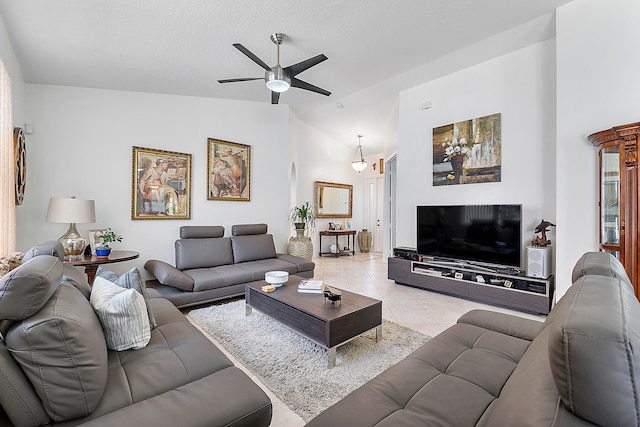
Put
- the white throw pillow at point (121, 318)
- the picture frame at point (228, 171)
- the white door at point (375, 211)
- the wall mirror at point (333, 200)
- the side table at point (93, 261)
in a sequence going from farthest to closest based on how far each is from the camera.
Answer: the white door at point (375, 211) → the wall mirror at point (333, 200) → the picture frame at point (228, 171) → the side table at point (93, 261) → the white throw pillow at point (121, 318)

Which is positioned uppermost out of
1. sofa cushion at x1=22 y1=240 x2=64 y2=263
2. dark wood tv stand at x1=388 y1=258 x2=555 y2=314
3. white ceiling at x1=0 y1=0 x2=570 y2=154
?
white ceiling at x1=0 y1=0 x2=570 y2=154

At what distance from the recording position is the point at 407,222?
15.8 feet

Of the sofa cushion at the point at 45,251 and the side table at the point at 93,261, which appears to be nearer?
the sofa cushion at the point at 45,251

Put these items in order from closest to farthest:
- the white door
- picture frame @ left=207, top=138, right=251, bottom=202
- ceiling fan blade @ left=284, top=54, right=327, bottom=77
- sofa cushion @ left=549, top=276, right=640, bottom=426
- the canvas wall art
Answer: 1. sofa cushion @ left=549, top=276, right=640, bottom=426
2. ceiling fan blade @ left=284, top=54, right=327, bottom=77
3. the canvas wall art
4. picture frame @ left=207, top=138, right=251, bottom=202
5. the white door

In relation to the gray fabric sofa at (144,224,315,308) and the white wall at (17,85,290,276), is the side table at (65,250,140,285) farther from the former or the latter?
the white wall at (17,85,290,276)

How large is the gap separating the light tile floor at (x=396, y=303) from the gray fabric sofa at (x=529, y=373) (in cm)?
74

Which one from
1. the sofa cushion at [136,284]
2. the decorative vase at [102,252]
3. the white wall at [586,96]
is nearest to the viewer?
the sofa cushion at [136,284]

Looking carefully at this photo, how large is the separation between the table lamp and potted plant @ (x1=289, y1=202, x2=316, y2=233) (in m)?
3.35

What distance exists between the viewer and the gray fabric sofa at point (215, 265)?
3.31 meters

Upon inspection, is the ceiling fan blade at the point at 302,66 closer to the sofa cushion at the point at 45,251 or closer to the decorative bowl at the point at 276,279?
the decorative bowl at the point at 276,279

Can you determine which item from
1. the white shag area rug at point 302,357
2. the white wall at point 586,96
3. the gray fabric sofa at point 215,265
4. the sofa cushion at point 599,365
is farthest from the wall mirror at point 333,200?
the sofa cushion at point 599,365

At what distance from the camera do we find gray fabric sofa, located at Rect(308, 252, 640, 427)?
21.6 inches

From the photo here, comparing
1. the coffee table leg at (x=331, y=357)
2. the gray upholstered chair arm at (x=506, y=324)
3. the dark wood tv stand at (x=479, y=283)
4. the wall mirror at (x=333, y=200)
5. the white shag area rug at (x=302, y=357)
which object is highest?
the wall mirror at (x=333, y=200)

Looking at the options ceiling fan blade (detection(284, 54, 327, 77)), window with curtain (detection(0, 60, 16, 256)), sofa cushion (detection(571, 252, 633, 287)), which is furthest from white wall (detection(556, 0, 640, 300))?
window with curtain (detection(0, 60, 16, 256))
